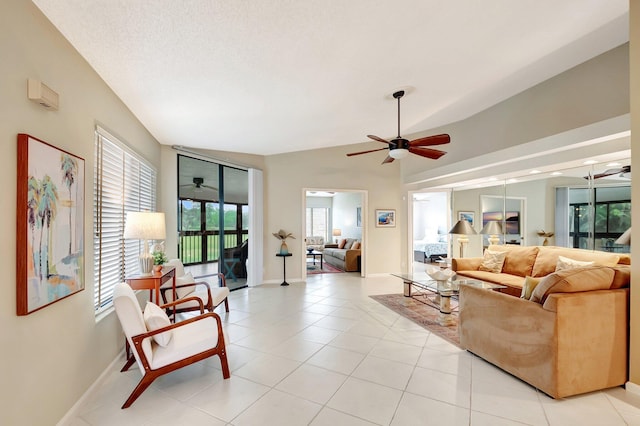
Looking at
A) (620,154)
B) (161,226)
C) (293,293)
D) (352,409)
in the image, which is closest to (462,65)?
(620,154)

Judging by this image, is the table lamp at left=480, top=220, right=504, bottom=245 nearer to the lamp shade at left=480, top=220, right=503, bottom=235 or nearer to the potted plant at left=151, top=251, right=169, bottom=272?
the lamp shade at left=480, top=220, right=503, bottom=235

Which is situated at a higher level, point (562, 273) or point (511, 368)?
point (562, 273)

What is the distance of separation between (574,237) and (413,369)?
11.7 feet

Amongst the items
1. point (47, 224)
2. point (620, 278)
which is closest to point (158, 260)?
point (47, 224)

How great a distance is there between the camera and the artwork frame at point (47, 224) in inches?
62.6

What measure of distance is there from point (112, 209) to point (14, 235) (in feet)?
4.88

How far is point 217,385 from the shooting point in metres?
2.44

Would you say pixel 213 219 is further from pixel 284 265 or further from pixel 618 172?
pixel 618 172

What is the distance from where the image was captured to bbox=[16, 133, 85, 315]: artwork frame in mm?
1591

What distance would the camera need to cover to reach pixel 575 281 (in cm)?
227

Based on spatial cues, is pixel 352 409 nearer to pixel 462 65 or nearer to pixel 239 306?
pixel 239 306

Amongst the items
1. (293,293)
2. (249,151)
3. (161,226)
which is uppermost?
(249,151)

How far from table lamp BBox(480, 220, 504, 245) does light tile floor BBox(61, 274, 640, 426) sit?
3.15 metres

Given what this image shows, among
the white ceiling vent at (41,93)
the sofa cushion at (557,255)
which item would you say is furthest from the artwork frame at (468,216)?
the white ceiling vent at (41,93)
